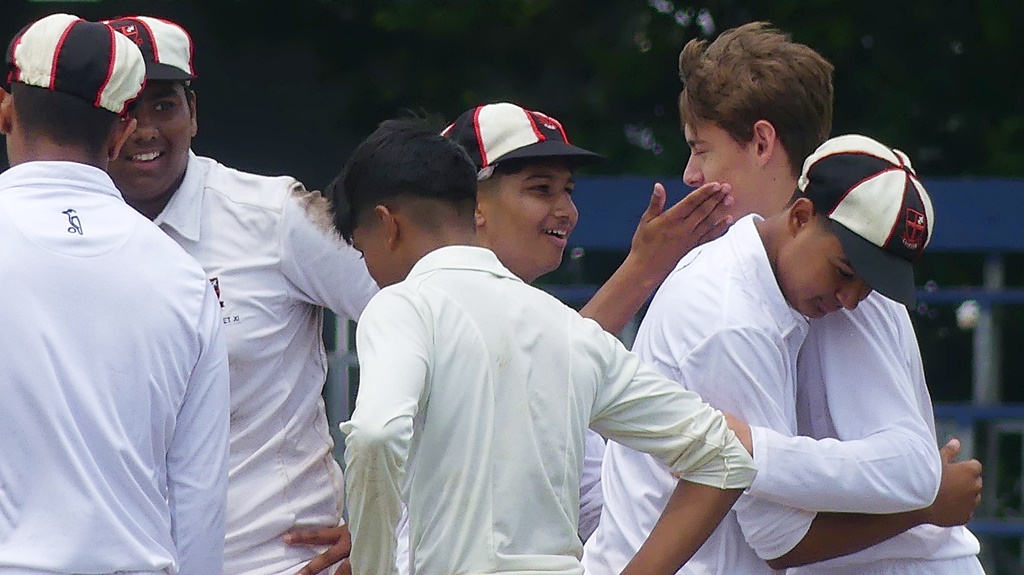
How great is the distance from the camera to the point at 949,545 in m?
2.91

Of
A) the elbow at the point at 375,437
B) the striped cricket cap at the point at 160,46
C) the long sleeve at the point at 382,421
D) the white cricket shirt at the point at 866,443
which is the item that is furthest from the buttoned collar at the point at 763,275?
the striped cricket cap at the point at 160,46

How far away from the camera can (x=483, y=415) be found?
2305 millimetres

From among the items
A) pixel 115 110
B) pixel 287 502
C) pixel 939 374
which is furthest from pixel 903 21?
pixel 115 110

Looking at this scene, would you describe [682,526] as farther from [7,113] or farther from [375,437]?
[7,113]

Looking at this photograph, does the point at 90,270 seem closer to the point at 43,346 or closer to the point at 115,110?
the point at 43,346

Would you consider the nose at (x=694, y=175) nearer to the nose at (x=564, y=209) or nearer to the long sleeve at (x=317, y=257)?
the nose at (x=564, y=209)

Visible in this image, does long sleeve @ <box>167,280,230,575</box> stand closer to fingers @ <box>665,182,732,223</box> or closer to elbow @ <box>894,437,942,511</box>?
fingers @ <box>665,182,732,223</box>

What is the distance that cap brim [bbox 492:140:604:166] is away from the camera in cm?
309

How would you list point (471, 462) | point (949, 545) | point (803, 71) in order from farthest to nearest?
point (803, 71), point (949, 545), point (471, 462)

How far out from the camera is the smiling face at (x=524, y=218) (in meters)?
3.11

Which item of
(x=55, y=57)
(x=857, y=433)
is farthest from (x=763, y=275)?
(x=55, y=57)

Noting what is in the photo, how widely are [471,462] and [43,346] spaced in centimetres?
65

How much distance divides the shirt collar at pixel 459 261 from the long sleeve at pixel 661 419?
174 mm

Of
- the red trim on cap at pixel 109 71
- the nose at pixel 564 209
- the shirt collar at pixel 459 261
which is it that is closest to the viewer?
the shirt collar at pixel 459 261
